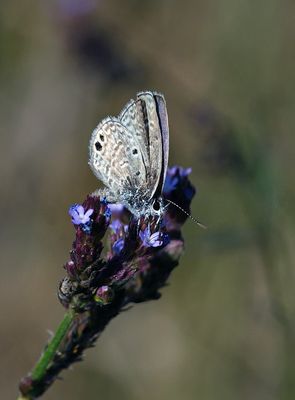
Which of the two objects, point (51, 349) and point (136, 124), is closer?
point (51, 349)

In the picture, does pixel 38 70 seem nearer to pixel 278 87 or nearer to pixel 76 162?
pixel 76 162

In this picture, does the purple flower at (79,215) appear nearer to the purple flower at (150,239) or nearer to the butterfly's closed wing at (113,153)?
the purple flower at (150,239)

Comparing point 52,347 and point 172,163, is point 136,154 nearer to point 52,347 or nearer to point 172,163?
point 52,347

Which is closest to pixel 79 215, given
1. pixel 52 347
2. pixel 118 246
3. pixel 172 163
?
pixel 118 246

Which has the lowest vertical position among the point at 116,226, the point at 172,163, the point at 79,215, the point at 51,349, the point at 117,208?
the point at 51,349

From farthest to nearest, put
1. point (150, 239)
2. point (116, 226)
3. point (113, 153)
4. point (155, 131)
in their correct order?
point (113, 153), point (155, 131), point (116, 226), point (150, 239)

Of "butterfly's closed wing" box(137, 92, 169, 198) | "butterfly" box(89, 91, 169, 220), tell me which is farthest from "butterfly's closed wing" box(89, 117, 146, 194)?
"butterfly's closed wing" box(137, 92, 169, 198)

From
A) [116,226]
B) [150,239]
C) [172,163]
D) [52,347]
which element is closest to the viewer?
[52,347]
